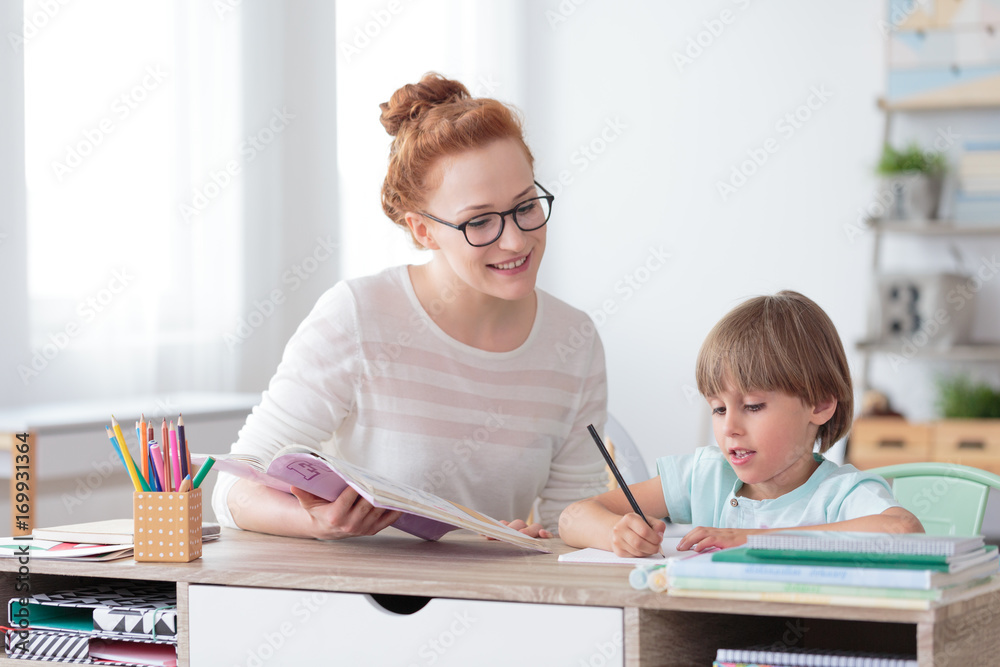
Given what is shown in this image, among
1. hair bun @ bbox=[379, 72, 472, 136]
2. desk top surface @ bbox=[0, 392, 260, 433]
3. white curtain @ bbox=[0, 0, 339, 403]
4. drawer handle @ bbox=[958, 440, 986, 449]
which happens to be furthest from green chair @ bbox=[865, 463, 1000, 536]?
drawer handle @ bbox=[958, 440, 986, 449]

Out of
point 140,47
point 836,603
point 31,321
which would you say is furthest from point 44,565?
point 140,47

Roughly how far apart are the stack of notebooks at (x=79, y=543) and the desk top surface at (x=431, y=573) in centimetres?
1

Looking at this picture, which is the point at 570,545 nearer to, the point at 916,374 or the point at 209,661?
the point at 209,661

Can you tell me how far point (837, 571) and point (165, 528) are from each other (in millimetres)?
673

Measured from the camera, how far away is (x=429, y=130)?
5.04 feet

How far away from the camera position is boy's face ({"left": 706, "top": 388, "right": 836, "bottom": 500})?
1264 mm

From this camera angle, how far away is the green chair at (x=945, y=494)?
1.46 meters

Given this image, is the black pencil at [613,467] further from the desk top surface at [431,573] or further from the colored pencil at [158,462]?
the colored pencil at [158,462]

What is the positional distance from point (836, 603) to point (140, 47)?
2.46 meters

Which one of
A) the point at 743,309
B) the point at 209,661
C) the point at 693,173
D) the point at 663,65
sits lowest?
the point at 209,661

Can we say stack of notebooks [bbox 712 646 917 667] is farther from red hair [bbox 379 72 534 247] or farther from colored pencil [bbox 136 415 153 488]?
red hair [bbox 379 72 534 247]

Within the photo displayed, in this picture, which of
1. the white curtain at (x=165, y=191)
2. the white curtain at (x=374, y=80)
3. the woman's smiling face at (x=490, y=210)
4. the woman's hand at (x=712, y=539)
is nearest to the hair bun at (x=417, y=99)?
the woman's smiling face at (x=490, y=210)

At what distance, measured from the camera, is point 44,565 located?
1.16 metres

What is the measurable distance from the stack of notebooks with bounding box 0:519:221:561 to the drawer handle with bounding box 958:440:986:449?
2712 mm
